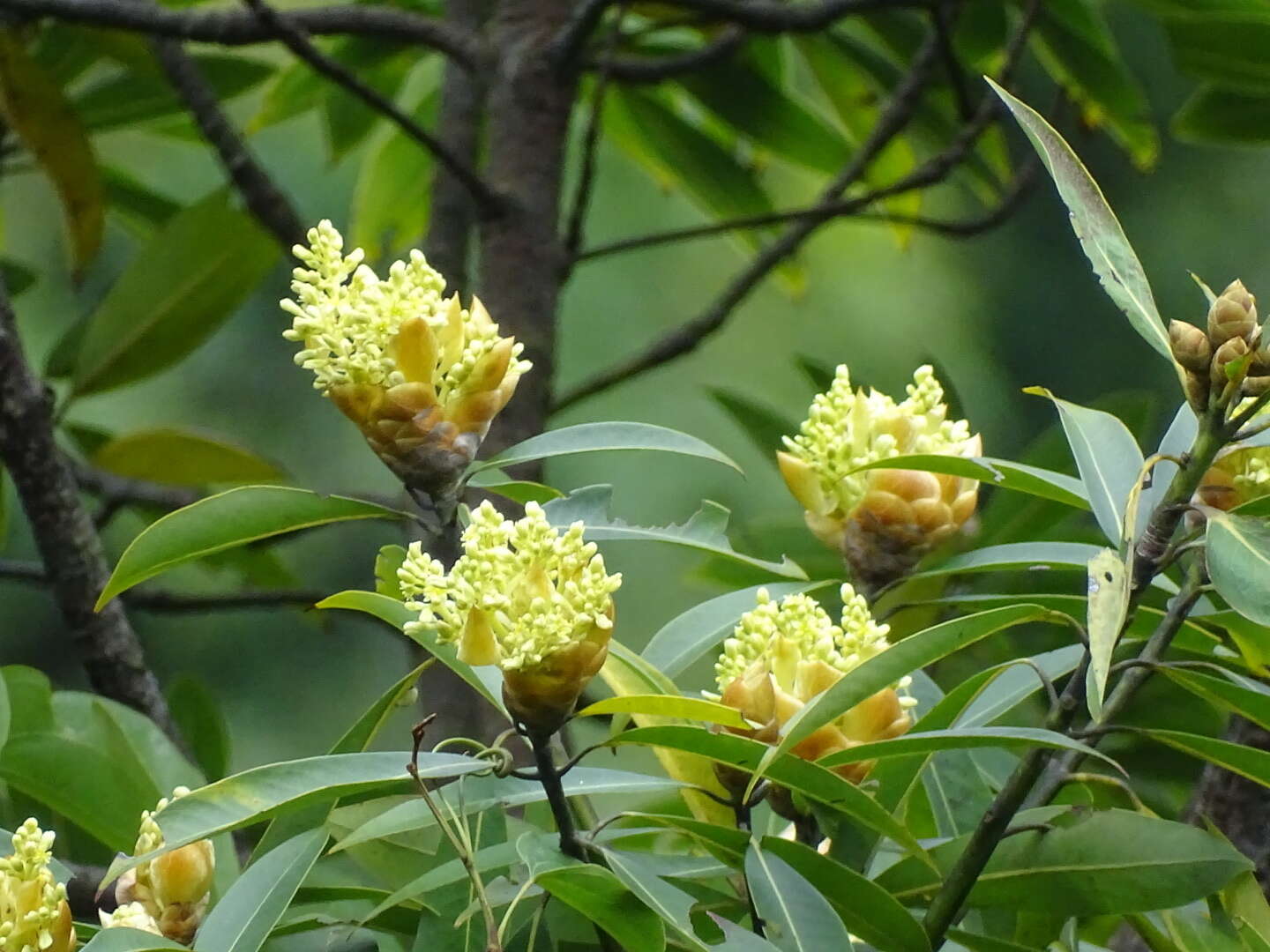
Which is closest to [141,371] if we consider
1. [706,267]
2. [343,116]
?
[343,116]

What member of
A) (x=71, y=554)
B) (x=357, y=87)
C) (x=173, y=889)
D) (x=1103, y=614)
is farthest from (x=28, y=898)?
(x=357, y=87)

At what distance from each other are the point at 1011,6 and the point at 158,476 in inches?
33.5

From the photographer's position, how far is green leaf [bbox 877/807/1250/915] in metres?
0.40

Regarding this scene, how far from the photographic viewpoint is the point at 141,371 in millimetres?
1007

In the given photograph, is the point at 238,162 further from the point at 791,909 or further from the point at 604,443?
the point at 791,909

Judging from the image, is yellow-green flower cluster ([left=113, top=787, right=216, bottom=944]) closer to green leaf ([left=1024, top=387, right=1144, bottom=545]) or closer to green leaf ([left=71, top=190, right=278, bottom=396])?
green leaf ([left=1024, top=387, right=1144, bottom=545])

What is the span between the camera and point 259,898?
38 centimetres

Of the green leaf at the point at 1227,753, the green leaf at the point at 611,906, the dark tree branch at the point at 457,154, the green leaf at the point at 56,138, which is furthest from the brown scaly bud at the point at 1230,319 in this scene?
the green leaf at the point at 56,138

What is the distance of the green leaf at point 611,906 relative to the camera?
366 mm

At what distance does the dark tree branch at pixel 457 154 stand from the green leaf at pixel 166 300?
15 cm

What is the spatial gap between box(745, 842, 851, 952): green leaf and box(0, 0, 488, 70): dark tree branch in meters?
0.62

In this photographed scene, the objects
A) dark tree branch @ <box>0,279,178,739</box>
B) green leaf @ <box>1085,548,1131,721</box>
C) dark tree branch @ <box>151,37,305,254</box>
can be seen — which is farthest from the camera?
dark tree branch @ <box>151,37,305,254</box>

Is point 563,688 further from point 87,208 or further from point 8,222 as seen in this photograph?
point 8,222

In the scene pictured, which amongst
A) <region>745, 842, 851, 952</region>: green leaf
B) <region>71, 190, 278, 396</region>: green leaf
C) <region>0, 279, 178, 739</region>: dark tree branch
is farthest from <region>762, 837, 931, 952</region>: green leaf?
<region>71, 190, 278, 396</region>: green leaf
